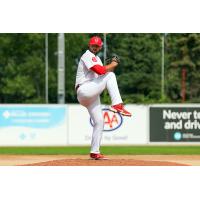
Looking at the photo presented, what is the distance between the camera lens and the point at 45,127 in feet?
101

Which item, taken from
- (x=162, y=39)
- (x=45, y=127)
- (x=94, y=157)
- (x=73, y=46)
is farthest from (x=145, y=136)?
(x=162, y=39)

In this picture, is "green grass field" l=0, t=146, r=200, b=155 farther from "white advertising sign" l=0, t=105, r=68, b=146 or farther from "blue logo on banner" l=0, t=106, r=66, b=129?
"blue logo on banner" l=0, t=106, r=66, b=129

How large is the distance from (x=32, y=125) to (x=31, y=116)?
1.42ft

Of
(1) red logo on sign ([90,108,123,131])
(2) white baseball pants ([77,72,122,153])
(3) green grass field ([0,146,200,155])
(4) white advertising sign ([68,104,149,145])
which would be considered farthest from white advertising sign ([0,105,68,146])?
(2) white baseball pants ([77,72,122,153])

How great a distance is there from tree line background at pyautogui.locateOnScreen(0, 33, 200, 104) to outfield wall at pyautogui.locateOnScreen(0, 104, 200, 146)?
85.0 ft

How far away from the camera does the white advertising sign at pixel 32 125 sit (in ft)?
101

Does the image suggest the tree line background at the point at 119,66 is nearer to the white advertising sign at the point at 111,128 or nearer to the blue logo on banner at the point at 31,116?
the white advertising sign at the point at 111,128

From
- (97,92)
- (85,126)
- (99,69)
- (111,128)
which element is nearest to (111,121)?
(111,128)

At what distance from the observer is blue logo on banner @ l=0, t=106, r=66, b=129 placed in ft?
101

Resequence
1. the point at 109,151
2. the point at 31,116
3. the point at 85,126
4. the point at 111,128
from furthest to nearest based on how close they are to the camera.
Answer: the point at 85,126
the point at 31,116
the point at 111,128
the point at 109,151

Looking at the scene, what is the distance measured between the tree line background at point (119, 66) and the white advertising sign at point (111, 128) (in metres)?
26.0

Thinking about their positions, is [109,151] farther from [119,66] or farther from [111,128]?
A: [119,66]

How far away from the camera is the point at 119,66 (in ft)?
208
